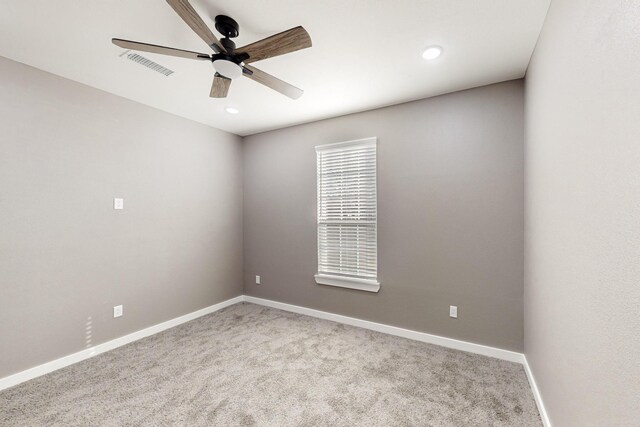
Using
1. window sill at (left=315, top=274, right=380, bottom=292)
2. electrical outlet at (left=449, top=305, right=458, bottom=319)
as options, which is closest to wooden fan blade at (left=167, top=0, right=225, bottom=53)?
window sill at (left=315, top=274, right=380, bottom=292)

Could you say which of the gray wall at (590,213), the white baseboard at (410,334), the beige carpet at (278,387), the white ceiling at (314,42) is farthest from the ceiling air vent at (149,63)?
the white baseboard at (410,334)

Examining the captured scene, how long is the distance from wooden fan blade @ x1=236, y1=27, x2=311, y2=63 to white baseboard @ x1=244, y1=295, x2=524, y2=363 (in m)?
2.92

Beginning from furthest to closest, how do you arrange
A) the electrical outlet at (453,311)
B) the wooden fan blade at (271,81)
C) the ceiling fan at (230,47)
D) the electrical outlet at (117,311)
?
the electrical outlet at (117,311), the electrical outlet at (453,311), the wooden fan blade at (271,81), the ceiling fan at (230,47)

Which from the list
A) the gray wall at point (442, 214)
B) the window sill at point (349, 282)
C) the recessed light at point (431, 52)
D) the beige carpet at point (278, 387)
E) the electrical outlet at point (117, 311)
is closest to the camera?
the beige carpet at point (278, 387)

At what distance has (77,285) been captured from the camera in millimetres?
2674

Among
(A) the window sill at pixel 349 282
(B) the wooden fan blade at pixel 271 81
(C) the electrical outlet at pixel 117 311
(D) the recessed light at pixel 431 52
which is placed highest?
(D) the recessed light at pixel 431 52

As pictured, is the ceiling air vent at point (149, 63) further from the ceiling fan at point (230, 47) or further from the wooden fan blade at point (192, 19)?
the wooden fan blade at point (192, 19)

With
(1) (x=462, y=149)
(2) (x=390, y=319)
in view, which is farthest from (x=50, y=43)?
(2) (x=390, y=319)

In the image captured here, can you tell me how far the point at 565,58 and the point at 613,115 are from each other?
27.6 inches

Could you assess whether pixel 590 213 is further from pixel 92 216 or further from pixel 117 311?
pixel 117 311

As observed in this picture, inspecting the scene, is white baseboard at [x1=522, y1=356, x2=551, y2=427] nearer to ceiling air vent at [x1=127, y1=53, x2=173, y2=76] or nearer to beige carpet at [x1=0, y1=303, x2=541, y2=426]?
beige carpet at [x1=0, y1=303, x2=541, y2=426]

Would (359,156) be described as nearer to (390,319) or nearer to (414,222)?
(414,222)

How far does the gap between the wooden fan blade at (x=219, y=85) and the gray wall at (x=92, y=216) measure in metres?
1.46

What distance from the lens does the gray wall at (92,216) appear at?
7.60 feet
